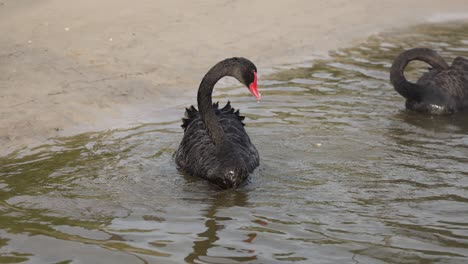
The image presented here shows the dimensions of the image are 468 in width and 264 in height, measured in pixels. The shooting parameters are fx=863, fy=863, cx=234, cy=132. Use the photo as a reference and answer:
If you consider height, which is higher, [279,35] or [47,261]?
[279,35]

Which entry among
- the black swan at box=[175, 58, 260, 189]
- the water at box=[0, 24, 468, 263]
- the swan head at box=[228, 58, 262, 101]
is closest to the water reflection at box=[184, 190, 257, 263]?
the water at box=[0, 24, 468, 263]

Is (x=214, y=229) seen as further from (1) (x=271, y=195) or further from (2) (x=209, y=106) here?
(2) (x=209, y=106)

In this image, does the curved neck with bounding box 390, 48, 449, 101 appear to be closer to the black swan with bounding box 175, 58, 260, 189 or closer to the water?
the water

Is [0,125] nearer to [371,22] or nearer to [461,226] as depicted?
[461,226]

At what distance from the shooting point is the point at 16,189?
6668mm

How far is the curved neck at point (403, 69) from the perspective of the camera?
946 centimetres

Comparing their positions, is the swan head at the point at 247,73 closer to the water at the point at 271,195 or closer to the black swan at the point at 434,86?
the water at the point at 271,195

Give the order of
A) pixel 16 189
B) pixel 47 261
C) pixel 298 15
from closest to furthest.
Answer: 1. pixel 47 261
2. pixel 16 189
3. pixel 298 15

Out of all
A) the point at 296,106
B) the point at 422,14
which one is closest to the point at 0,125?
the point at 296,106

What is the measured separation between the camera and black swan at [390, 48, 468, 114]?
9391 mm

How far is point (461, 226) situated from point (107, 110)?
14.3 ft

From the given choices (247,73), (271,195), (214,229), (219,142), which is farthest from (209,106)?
(214,229)

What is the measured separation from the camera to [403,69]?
9.62 metres

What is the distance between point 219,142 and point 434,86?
3384 mm
